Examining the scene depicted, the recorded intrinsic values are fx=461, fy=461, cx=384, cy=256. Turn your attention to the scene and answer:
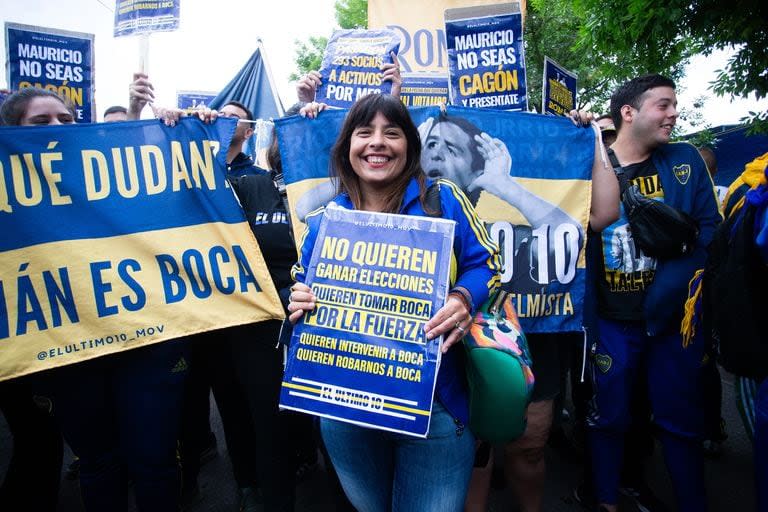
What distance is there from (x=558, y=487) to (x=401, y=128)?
240cm

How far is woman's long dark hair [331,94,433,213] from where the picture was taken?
1521 mm

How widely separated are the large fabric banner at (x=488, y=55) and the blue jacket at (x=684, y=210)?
0.81 m

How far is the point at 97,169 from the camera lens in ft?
6.57

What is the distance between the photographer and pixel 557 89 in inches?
101

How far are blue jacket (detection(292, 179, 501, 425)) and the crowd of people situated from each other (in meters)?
0.01

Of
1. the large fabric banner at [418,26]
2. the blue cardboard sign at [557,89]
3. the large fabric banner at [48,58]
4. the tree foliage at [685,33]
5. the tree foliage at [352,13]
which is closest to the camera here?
the blue cardboard sign at [557,89]

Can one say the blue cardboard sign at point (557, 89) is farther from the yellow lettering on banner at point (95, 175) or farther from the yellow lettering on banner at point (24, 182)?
the yellow lettering on banner at point (24, 182)

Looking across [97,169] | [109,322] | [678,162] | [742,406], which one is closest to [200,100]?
→ [97,169]

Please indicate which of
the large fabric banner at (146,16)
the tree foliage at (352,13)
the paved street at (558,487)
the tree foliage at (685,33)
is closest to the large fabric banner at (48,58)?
the large fabric banner at (146,16)

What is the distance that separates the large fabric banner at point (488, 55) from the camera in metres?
2.57

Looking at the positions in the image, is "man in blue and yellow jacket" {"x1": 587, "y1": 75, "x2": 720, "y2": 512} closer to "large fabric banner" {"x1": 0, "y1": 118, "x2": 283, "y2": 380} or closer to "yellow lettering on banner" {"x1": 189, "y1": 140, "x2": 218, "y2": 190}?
"large fabric banner" {"x1": 0, "y1": 118, "x2": 283, "y2": 380}

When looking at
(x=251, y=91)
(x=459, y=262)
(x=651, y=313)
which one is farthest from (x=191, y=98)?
(x=651, y=313)

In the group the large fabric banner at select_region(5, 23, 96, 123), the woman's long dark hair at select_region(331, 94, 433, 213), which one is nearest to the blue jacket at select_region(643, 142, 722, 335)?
the woman's long dark hair at select_region(331, 94, 433, 213)

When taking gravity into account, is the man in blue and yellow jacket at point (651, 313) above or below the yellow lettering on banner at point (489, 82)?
below
